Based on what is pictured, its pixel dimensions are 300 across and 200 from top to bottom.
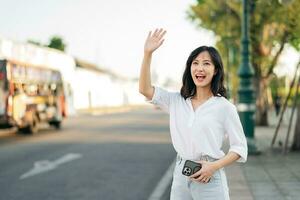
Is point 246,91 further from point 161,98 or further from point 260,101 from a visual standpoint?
point 260,101

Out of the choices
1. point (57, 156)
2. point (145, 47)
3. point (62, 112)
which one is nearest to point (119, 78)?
point (62, 112)

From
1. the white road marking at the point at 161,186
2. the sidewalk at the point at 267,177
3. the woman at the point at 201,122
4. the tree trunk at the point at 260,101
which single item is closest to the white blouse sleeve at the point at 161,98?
the woman at the point at 201,122

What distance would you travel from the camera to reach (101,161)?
41.2 ft

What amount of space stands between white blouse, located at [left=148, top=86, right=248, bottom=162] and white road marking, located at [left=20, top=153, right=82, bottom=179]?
7.60m

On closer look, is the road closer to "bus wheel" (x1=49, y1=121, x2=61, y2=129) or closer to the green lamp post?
the green lamp post

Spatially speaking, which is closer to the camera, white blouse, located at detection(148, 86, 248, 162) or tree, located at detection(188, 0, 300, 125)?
white blouse, located at detection(148, 86, 248, 162)

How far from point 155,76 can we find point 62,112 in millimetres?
117270

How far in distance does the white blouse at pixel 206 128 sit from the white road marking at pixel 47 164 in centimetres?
760

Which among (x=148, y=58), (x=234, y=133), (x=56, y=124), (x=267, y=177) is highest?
(x=148, y=58)

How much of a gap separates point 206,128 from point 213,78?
1.20 ft

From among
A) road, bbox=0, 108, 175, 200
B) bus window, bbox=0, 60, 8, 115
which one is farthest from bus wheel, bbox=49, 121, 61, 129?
bus window, bbox=0, 60, 8, 115

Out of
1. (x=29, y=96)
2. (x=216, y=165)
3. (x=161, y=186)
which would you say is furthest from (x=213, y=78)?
(x=29, y=96)

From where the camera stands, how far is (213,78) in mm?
3295

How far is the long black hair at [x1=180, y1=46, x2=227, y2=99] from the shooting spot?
3.26 meters
